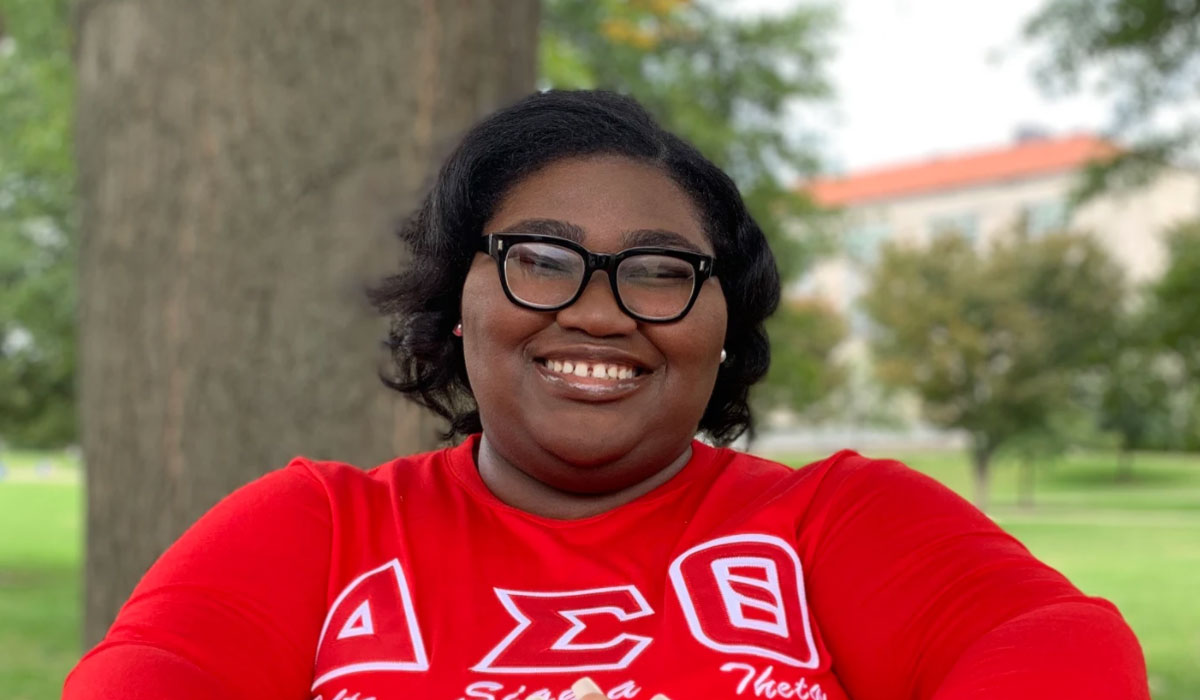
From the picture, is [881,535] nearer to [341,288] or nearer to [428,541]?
[428,541]

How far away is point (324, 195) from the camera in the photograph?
3145 millimetres

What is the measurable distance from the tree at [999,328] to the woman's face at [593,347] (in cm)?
2952

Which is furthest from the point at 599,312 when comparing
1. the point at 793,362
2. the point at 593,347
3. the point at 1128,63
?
the point at 793,362

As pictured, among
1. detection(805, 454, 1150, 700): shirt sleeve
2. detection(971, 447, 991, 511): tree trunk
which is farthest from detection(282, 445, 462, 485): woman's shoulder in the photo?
detection(971, 447, 991, 511): tree trunk

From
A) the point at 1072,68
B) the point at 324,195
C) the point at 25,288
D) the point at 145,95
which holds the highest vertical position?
the point at 1072,68

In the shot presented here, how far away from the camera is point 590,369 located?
183cm

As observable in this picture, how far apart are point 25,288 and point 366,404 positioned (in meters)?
12.2

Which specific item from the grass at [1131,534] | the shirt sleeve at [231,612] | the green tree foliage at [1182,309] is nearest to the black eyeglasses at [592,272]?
the shirt sleeve at [231,612]

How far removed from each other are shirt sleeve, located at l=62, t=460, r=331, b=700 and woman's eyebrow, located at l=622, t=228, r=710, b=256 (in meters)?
0.53

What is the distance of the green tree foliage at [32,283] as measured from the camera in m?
13.8

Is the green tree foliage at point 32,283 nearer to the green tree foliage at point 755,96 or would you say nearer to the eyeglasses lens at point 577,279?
the green tree foliage at point 755,96

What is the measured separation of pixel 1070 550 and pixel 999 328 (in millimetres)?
12765

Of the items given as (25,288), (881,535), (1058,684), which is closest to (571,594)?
(881,535)

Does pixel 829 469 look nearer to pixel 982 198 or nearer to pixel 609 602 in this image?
pixel 609 602
